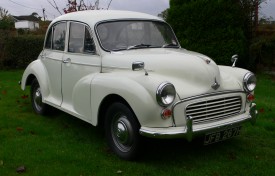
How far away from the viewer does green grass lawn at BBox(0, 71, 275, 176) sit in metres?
4.25

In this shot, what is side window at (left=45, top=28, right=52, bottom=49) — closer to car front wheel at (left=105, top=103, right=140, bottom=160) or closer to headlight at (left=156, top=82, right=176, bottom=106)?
car front wheel at (left=105, top=103, right=140, bottom=160)

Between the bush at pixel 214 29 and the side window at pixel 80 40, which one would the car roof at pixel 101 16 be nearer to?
the side window at pixel 80 40

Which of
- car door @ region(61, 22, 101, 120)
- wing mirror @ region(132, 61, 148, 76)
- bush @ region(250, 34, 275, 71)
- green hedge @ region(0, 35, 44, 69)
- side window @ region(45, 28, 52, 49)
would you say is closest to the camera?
wing mirror @ region(132, 61, 148, 76)

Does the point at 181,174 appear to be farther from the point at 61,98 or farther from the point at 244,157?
the point at 61,98

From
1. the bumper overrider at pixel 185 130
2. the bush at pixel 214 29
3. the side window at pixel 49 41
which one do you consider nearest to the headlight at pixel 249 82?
the bumper overrider at pixel 185 130

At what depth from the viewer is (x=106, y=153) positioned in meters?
4.78

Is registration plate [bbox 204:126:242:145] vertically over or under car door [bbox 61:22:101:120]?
under

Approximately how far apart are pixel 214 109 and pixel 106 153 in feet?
4.86

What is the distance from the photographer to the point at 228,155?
4.70m

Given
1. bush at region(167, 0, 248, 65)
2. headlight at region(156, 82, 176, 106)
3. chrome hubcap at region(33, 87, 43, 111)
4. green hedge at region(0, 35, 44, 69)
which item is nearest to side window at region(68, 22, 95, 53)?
chrome hubcap at region(33, 87, 43, 111)

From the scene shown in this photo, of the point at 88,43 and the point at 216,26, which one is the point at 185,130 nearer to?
the point at 88,43

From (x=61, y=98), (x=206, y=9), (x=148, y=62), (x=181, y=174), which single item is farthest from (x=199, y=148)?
(x=206, y=9)

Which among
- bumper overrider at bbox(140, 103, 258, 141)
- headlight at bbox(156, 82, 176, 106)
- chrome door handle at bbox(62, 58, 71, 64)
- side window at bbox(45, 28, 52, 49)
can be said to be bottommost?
bumper overrider at bbox(140, 103, 258, 141)

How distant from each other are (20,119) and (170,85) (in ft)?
11.2
